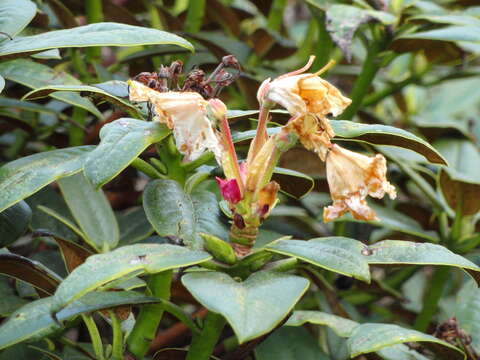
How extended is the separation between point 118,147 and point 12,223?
201 millimetres

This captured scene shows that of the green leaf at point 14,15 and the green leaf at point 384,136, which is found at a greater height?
the green leaf at point 14,15

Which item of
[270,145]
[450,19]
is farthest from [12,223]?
[450,19]

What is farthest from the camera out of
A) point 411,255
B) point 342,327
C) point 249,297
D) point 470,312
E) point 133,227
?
point 133,227

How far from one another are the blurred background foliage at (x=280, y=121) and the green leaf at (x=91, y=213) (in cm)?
4

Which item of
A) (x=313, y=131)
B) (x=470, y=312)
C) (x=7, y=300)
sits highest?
(x=313, y=131)

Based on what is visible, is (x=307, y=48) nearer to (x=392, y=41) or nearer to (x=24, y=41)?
(x=392, y=41)

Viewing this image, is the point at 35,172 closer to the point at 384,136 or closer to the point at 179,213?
the point at 179,213

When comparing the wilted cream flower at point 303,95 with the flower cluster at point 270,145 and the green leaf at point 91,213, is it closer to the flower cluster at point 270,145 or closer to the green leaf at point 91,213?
the flower cluster at point 270,145

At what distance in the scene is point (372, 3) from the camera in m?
1.07

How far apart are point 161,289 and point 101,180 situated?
0.56ft

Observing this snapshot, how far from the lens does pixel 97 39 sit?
2.18ft

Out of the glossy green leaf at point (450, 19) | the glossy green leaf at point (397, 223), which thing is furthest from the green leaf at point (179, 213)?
the glossy green leaf at point (450, 19)

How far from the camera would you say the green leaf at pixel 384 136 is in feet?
2.09

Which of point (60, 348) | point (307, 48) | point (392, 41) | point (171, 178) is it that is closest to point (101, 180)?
point (171, 178)
